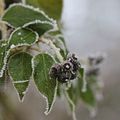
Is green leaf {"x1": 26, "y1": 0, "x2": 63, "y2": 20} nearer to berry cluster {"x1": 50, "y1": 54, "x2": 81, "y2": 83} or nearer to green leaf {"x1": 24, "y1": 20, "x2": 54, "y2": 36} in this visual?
green leaf {"x1": 24, "y1": 20, "x2": 54, "y2": 36}

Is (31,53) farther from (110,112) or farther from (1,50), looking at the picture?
(110,112)

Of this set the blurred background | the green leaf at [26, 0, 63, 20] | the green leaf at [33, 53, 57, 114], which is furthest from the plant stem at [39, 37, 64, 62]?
the blurred background

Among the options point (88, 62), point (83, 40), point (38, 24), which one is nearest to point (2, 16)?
point (38, 24)

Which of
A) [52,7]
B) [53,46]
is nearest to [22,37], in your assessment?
[53,46]

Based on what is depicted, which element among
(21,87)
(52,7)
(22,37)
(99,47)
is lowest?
(21,87)

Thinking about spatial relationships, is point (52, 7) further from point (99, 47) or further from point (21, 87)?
point (99, 47)

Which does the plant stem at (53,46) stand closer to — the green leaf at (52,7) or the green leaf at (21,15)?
the green leaf at (21,15)

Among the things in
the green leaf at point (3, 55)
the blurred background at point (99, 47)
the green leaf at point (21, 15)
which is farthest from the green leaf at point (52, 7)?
the blurred background at point (99, 47)
